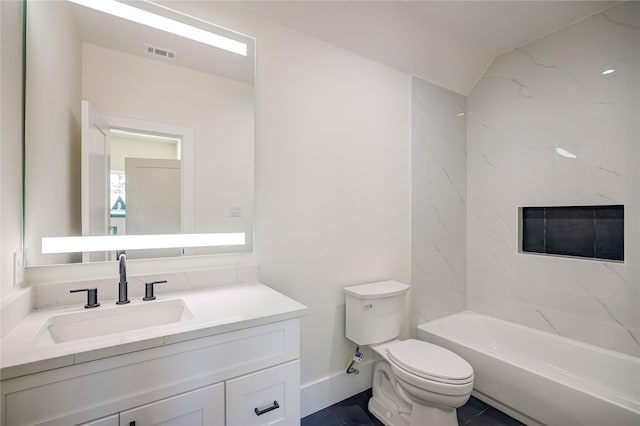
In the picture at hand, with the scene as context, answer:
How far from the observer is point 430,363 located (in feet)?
5.56

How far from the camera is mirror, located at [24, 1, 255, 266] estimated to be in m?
1.24

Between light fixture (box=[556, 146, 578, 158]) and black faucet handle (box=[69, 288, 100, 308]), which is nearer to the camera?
black faucet handle (box=[69, 288, 100, 308])

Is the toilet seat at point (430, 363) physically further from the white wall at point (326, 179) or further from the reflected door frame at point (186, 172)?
the reflected door frame at point (186, 172)

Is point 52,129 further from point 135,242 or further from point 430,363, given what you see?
point 430,363

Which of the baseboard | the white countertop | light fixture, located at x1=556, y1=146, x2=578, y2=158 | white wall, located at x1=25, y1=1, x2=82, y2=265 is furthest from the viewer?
light fixture, located at x1=556, y1=146, x2=578, y2=158

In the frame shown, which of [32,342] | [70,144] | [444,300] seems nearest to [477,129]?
[444,300]

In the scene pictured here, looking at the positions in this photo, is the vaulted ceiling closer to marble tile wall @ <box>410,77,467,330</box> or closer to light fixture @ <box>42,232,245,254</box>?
marble tile wall @ <box>410,77,467,330</box>

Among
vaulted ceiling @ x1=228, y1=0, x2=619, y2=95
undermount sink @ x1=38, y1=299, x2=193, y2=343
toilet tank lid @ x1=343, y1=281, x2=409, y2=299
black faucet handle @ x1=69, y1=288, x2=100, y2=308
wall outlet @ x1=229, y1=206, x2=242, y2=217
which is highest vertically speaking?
vaulted ceiling @ x1=228, y1=0, x2=619, y2=95

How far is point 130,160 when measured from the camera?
4.66 feet

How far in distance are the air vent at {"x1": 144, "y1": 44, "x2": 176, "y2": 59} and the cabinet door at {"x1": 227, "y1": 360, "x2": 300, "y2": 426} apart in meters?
1.50

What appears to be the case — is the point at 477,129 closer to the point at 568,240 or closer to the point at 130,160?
the point at 568,240

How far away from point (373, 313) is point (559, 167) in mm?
1766

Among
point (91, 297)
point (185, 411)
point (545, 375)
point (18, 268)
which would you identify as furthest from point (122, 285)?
point (545, 375)

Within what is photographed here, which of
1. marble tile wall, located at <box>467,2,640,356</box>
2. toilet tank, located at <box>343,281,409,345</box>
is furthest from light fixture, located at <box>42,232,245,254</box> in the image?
marble tile wall, located at <box>467,2,640,356</box>
